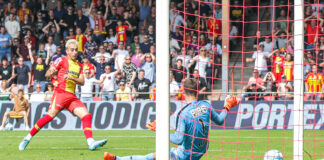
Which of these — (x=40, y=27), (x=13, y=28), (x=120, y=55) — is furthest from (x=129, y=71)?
(x=13, y=28)

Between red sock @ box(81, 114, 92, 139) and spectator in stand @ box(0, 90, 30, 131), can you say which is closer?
red sock @ box(81, 114, 92, 139)

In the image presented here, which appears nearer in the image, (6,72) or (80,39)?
(6,72)

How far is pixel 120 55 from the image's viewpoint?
21859 millimetres

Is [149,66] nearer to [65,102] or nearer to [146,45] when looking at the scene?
[146,45]

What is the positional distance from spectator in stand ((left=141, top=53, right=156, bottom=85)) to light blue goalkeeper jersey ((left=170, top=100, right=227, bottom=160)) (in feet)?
43.9

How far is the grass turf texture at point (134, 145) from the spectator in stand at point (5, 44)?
20.6ft

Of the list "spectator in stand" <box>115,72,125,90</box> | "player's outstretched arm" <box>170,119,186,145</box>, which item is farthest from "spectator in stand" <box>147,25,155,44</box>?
Result: "player's outstretched arm" <box>170,119,186,145</box>

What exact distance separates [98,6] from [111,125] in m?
6.45

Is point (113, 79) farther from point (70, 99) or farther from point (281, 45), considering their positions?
point (70, 99)

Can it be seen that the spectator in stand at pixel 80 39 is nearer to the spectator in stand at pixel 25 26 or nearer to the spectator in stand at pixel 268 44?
the spectator in stand at pixel 25 26

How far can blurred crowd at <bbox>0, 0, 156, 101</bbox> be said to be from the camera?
21031 millimetres

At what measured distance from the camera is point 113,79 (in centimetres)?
2105

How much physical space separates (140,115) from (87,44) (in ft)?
14.3

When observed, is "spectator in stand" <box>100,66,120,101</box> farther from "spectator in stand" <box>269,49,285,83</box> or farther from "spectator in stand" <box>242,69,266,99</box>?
"spectator in stand" <box>269,49,285,83</box>
